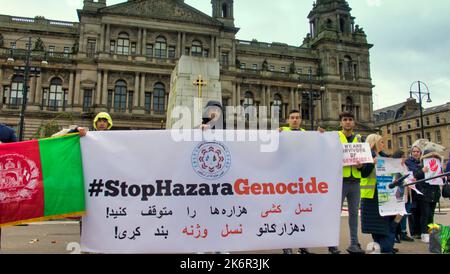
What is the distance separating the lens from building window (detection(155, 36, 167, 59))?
143ft

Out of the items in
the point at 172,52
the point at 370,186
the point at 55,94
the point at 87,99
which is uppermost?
the point at 172,52

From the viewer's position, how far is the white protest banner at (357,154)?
5.07 metres

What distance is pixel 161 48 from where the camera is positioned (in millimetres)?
44000

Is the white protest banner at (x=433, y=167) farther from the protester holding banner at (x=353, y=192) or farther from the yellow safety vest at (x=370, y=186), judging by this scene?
the protester holding banner at (x=353, y=192)

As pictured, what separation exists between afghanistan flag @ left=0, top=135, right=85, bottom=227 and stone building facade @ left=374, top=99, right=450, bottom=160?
2538 inches

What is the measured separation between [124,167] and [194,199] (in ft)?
3.48

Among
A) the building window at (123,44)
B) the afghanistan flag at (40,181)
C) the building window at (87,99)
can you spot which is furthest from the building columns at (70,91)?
the afghanistan flag at (40,181)

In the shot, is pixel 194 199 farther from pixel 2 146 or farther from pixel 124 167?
pixel 2 146

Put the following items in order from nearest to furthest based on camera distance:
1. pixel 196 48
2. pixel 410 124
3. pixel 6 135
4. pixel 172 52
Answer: pixel 6 135 < pixel 172 52 < pixel 196 48 < pixel 410 124

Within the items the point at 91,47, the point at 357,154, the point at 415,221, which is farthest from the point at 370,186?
the point at 91,47

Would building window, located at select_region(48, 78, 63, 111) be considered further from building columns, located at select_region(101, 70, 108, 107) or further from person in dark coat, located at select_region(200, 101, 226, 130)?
person in dark coat, located at select_region(200, 101, 226, 130)

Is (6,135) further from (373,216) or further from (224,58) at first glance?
(224,58)

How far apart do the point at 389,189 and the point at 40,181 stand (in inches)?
212
